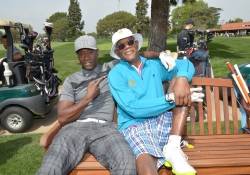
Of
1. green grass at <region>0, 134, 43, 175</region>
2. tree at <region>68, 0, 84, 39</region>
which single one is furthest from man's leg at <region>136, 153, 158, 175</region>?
tree at <region>68, 0, 84, 39</region>

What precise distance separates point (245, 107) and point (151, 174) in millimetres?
1655

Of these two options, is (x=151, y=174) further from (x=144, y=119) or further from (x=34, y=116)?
(x=34, y=116)

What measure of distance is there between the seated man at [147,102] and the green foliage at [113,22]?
73092mm

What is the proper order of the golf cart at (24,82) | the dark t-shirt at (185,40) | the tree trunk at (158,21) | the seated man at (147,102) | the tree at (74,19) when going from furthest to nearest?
the tree at (74,19), the tree trunk at (158,21), the dark t-shirt at (185,40), the golf cart at (24,82), the seated man at (147,102)

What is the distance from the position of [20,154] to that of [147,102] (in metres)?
2.79

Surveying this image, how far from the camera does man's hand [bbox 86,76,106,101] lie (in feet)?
14.2

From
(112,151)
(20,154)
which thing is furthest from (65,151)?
(20,154)

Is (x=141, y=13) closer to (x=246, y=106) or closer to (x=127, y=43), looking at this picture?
(x=246, y=106)

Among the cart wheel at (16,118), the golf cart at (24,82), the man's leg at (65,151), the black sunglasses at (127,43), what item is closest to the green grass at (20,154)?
the cart wheel at (16,118)

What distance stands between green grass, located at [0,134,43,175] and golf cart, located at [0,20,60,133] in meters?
0.48

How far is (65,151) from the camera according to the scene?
12.5 feet

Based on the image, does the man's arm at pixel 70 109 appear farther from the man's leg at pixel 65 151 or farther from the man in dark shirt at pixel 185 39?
the man in dark shirt at pixel 185 39

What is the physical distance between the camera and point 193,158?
3.88m

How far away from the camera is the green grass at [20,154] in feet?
17.8
